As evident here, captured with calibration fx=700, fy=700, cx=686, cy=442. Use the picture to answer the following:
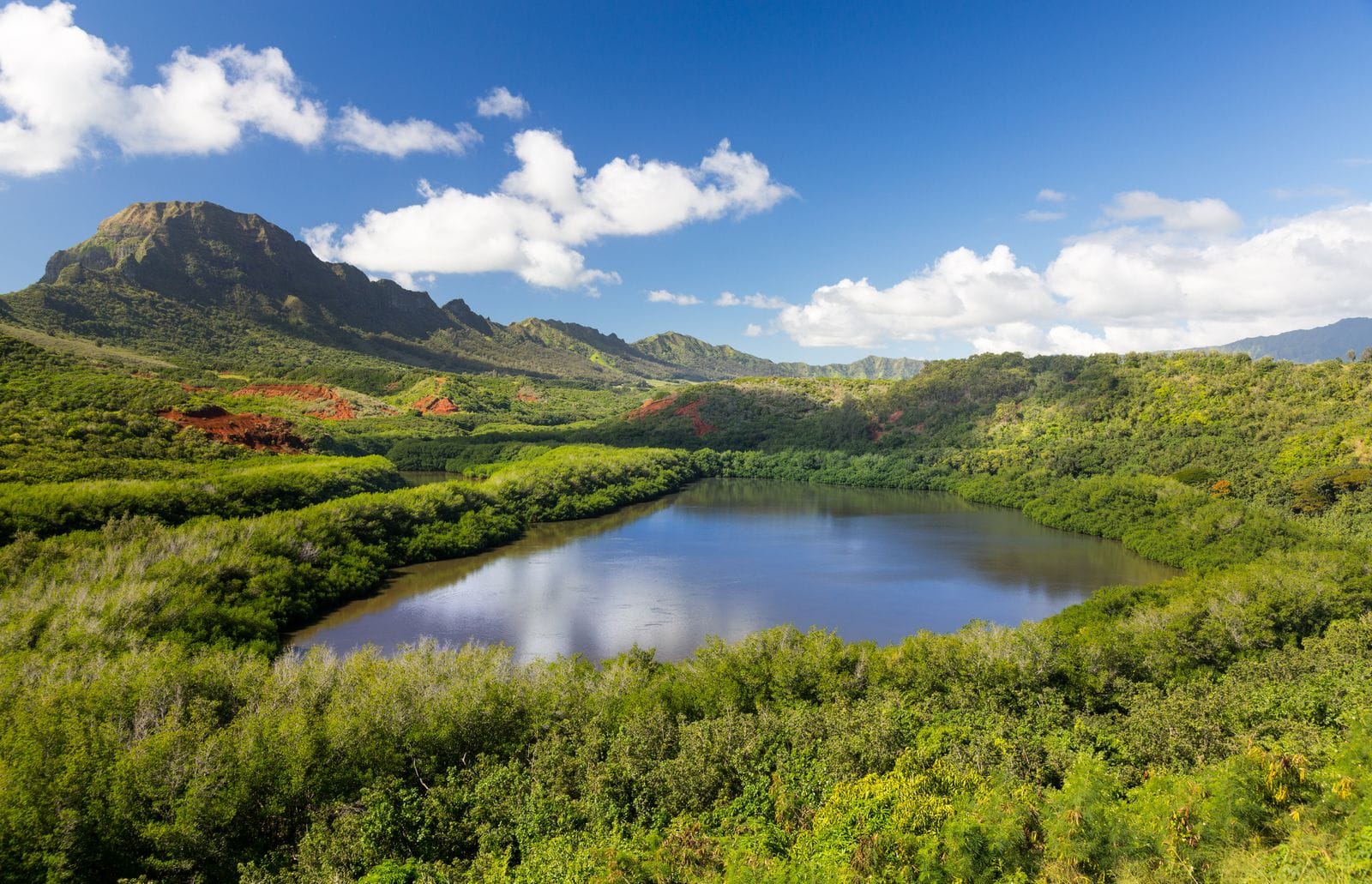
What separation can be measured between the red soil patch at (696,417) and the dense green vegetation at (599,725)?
267ft

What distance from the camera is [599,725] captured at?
69.2 ft

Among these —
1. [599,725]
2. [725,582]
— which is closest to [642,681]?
[599,725]

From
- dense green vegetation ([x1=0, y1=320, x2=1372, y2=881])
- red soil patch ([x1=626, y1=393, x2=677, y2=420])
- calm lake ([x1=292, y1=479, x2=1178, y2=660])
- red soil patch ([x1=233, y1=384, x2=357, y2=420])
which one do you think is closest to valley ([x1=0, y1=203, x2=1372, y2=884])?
dense green vegetation ([x1=0, y1=320, x2=1372, y2=881])

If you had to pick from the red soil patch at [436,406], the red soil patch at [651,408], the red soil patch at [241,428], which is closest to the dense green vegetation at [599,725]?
the red soil patch at [241,428]

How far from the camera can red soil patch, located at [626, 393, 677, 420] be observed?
136625 mm

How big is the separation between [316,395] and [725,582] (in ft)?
331

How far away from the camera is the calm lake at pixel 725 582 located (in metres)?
37.3

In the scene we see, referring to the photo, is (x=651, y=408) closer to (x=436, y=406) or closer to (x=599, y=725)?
(x=436, y=406)

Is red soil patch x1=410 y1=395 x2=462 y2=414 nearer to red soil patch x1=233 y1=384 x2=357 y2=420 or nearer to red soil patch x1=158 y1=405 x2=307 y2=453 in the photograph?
red soil patch x1=233 y1=384 x2=357 y2=420

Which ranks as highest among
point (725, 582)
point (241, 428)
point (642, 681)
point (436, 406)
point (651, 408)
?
point (436, 406)

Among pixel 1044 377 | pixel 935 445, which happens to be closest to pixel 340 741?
pixel 935 445

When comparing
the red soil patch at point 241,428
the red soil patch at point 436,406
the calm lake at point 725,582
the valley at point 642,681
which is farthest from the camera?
the red soil patch at point 436,406

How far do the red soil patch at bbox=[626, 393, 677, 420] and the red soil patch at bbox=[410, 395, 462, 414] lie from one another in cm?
3517

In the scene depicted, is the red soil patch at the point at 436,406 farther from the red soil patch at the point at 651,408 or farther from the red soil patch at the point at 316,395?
the red soil patch at the point at 651,408
